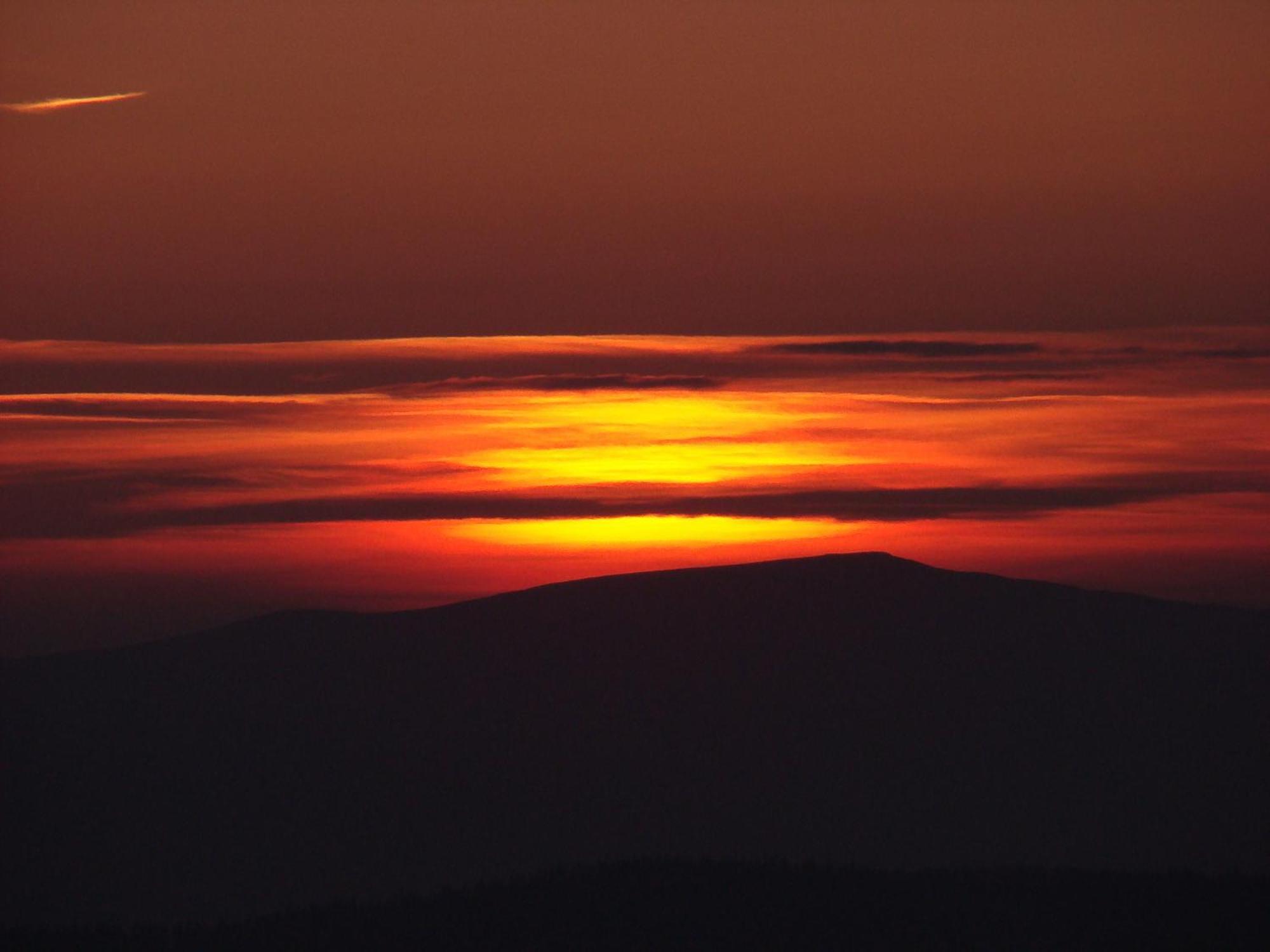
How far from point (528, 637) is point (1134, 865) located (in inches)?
1427

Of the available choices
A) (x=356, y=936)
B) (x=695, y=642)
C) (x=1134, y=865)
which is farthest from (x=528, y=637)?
(x=356, y=936)

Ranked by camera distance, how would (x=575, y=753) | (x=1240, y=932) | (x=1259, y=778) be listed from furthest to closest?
(x=575, y=753) < (x=1259, y=778) < (x=1240, y=932)

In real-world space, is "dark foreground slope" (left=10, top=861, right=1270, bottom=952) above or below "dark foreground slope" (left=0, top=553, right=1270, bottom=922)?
above

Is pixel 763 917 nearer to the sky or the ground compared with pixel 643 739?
nearer to the sky

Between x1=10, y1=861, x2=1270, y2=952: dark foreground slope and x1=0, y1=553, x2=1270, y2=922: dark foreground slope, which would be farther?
x1=0, y1=553, x2=1270, y2=922: dark foreground slope

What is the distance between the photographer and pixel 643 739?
309 ft

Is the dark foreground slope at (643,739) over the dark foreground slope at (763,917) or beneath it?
beneath

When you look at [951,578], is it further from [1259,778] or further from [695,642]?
[1259,778]

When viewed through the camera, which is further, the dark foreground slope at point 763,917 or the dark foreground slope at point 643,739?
the dark foreground slope at point 643,739

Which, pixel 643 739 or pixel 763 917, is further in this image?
pixel 643 739

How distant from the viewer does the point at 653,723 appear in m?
95.6

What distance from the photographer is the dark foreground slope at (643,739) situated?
80250 mm

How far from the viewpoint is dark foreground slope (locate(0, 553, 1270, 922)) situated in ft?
263

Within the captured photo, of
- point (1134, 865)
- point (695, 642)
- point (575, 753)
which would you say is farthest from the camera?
point (695, 642)
